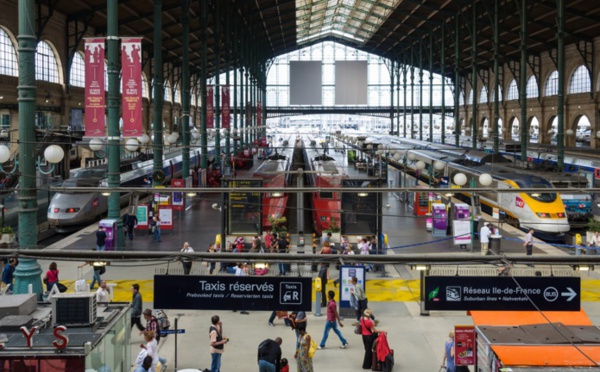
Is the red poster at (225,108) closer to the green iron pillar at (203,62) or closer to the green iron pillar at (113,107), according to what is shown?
the green iron pillar at (203,62)

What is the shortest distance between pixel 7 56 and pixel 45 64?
4.62 meters

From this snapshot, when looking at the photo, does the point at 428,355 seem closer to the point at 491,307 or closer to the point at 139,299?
the point at 491,307

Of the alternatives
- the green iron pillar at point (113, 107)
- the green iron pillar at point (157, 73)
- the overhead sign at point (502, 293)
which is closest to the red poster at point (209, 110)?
the green iron pillar at point (157, 73)

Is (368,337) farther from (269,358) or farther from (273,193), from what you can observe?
(273,193)

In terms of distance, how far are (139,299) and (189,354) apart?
1991mm

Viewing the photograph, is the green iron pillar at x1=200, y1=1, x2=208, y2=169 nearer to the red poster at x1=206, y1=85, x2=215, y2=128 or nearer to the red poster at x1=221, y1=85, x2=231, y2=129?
the red poster at x1=206, y1=85, x2=215, y2=128

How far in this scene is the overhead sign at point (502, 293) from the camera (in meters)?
9.02

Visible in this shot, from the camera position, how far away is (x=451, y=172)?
3834 cm

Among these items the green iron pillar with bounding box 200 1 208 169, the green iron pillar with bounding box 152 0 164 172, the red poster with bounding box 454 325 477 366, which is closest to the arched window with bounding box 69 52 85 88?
the green iron pillar with bounding box 200 1 208 169

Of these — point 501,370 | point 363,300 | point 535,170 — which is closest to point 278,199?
point 363,300

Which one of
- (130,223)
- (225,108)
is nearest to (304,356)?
(130,223)

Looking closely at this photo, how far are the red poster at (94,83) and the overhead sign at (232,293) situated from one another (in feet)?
31.2

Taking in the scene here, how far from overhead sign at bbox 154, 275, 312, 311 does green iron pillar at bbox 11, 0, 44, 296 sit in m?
2.91

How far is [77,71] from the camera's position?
1828 inches
